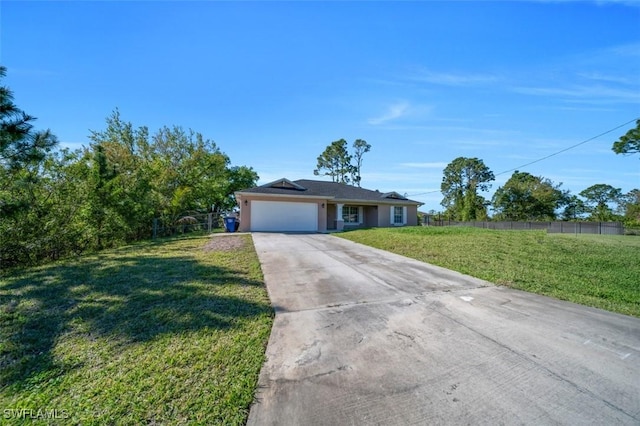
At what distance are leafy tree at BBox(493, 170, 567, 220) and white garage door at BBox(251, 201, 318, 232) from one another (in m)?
33.0

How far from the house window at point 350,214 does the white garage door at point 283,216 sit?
14.5 feet

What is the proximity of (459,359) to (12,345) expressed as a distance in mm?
4850

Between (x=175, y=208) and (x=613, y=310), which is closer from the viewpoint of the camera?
(x=613, y=310)

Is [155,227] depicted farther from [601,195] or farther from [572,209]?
[601,195]

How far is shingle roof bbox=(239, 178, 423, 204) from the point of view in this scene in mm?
17328

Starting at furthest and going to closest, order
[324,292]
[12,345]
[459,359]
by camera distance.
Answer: [324,292], [12,345], [459,359]

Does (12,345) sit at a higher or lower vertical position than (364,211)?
lower

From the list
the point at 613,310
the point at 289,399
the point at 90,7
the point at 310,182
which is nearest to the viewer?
the point at 289,399

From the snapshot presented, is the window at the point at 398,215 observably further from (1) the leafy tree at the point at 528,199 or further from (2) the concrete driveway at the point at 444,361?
(1) the leafy tree at the point at 528,199

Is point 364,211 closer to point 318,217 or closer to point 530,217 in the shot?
point 318,217

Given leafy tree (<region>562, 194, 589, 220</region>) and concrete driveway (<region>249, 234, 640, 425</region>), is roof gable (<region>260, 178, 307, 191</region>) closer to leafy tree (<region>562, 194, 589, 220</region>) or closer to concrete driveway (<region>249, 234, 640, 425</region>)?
concrete driveway (<region>249, 234, 640, 425</region>)

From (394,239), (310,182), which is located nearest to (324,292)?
(394,239)

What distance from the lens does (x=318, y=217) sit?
715 inches

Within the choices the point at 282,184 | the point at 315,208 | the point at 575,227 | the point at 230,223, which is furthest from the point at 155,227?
the point at 575,227
